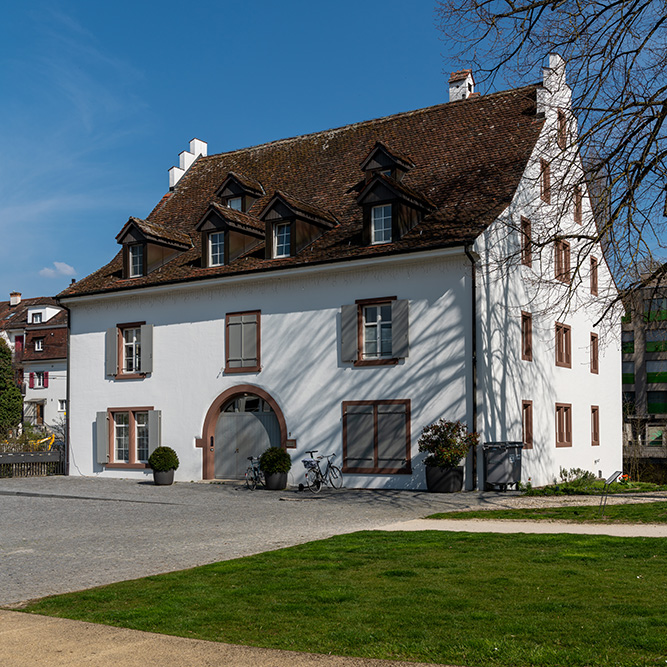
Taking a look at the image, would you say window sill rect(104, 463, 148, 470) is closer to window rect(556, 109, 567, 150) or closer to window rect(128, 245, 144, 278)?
window rect(128, 245, 144, 278)

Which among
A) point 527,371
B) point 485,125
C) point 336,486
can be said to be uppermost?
point 485,125

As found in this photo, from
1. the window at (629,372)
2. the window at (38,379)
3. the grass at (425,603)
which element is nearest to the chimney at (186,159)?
the grass at (425,603)

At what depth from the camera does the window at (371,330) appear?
22812 mm

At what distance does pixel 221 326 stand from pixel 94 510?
925 centimetres

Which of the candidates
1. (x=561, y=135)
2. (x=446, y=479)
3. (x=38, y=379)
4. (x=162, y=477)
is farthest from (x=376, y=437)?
(x=38, y=379)

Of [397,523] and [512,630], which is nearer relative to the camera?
[512,630]

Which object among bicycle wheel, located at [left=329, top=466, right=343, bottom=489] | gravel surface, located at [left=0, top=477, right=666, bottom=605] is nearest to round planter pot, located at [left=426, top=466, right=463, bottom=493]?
gravel surface, located at [left=0, top=477, right=666, bottom=605]

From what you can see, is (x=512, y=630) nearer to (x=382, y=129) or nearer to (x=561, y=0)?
(x=561, y=0)

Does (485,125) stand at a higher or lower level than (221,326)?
higher

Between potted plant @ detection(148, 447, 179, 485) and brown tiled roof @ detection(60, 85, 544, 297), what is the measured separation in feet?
17.0

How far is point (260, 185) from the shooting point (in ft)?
96.8

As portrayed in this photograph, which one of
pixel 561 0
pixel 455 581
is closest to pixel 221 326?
pixel 561 0

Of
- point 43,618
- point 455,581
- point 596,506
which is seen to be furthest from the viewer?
point 596,506

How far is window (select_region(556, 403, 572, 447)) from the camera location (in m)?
26.5
